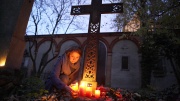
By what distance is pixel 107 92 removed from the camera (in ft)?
16.4

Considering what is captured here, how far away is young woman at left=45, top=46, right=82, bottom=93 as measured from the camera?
11.9 feet

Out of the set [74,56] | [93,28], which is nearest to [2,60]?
[93,28]

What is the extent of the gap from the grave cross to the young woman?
32.3 inches

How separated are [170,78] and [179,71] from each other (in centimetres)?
466

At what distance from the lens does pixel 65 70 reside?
13.5ft

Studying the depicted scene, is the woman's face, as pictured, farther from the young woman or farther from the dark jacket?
the dark jacket

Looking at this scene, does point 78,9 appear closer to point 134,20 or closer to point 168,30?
point 168,30

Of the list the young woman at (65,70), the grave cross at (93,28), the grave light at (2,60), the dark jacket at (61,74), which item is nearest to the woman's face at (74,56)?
the young woman at (65,70)

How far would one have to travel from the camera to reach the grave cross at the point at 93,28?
17.1ft

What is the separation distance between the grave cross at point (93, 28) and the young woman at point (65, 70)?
2.69 ft

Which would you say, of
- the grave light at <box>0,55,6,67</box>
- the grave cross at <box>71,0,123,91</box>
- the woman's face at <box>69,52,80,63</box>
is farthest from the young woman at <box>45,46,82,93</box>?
the grave light at <box>0,55,6,67</box>

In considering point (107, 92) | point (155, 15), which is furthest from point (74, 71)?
point (155, 15)

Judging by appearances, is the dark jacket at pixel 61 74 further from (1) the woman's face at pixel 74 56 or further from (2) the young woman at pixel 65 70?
(1) the woman's face at pixel 74 56

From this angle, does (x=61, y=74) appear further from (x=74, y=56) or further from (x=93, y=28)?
(x=93, y=28)
